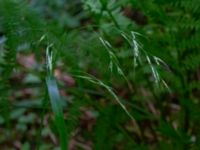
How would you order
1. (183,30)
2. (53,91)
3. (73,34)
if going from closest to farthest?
(53,91)
(73,34)
(183,30)

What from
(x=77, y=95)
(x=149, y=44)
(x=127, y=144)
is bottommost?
(x=127, y=144)

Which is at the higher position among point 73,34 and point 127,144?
point 73,34

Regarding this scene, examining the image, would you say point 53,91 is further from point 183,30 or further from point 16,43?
point 183,30

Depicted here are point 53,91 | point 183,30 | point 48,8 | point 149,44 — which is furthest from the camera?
point 48,8

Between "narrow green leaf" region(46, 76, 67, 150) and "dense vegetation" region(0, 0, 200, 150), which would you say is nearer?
"narrow green leaf" region(46, 76, 67, 150)

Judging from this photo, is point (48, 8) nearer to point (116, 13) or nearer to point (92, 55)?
point (116, 13)

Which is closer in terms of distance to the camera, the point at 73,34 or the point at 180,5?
the point at 73,34

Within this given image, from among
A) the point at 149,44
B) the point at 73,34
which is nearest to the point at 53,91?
the point at 73,34

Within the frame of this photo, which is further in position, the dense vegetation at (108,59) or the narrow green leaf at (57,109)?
the dense vegetation at (108,59)

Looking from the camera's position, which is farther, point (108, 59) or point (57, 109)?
point (108, 59)

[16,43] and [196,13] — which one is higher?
[16,43]

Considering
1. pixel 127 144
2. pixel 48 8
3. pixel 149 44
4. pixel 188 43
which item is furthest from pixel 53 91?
pixel 48 8
